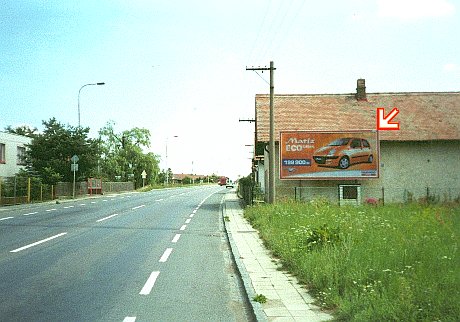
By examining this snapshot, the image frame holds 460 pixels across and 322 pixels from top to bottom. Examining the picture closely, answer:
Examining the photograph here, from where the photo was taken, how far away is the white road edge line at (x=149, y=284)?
19.5 ft

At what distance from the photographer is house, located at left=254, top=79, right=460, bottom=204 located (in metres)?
23.9

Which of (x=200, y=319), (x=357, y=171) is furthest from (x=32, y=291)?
(x=357, y=171)

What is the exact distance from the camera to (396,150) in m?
24.6

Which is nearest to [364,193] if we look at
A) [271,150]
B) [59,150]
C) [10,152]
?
[271,150]

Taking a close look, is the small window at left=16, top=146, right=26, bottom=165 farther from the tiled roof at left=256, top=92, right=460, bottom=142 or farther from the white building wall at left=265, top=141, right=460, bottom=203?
the white building wall at left=265, top=141, right=460, bottom=203

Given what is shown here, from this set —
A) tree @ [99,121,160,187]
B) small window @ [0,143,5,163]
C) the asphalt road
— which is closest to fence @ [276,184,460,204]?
the asphalt road

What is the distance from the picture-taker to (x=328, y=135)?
920 inches

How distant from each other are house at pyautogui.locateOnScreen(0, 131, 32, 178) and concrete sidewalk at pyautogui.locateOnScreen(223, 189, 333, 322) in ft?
110

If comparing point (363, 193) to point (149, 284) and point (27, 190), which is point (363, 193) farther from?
point (27, 190)

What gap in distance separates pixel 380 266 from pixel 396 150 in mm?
20706

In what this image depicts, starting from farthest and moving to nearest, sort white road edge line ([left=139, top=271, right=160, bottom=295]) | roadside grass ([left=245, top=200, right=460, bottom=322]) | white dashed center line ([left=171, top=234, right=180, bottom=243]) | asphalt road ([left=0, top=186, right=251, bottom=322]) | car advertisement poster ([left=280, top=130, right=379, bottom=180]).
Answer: car advertisement poster ([left=280, top=130, right=379, bottom=180])
white dashed center line ([left=171, top=234, right=180, bottom=243])
white road edge line ([left=139, top=271, right=160, bottom=295])
asphalt road ([left=0, top=186, right=251, bottom=322])
roadside grass ([left=245, top=200, right=460, bottom=322])

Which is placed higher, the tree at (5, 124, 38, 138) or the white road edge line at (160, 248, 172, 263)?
the tree at (5, 124, 38, 138)

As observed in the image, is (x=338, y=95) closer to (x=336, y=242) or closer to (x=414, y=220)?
(x=414, y=220)

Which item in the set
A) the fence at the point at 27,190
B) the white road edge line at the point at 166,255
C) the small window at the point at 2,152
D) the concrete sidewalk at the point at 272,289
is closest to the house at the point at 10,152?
the small window at the point at 2,152
